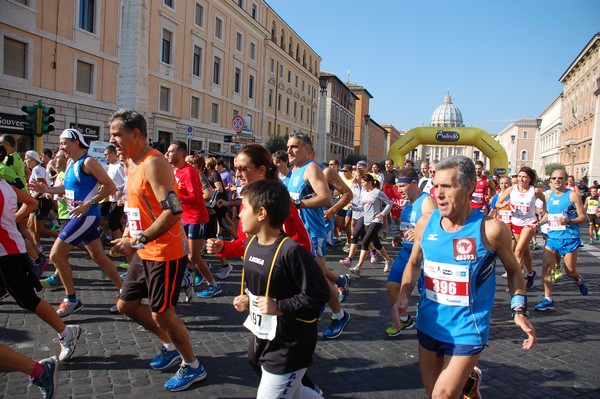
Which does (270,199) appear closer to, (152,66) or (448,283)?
(448,283)

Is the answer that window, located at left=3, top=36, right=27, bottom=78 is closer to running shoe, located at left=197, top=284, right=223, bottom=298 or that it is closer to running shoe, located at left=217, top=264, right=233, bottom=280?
running shoe, located at left=217, top=264, right=233, bottom=280

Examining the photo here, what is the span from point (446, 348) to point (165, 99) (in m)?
30.0

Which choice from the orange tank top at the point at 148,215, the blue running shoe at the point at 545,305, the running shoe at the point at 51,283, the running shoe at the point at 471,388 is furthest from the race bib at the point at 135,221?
the blue running shoe at the point at 545,305

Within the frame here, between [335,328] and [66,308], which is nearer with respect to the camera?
[335,328]

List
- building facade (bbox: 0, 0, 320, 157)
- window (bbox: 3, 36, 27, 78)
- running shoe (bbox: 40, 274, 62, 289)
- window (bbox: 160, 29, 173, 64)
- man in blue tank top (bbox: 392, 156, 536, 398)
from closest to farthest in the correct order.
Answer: man in blue tank top (bbox: 392, 156, 536, 398), running shoe (bbox: 40, 274, 62, 289), window (bbox: 3, 36, 27, 78), building facade (bbox: 0, 0, 320, 157), window (bbox: 160, 29, 173, 64)

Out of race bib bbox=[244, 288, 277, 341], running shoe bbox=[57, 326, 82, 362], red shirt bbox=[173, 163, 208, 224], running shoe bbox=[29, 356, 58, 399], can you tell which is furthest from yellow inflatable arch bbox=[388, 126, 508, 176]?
race bib bbox=[244, 288, 277, 341]

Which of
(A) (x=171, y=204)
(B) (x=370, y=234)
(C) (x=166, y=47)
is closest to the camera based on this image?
(A) (x=171, y=204)

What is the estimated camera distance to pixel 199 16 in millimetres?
33031

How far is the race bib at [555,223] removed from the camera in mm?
6840

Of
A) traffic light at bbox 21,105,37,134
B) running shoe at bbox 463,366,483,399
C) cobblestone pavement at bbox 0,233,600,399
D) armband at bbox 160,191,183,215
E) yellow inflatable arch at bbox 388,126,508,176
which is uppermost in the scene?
yellow inflatable arch at bbox 388,126,508,176

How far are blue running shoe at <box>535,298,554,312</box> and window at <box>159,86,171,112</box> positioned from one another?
89.1ft

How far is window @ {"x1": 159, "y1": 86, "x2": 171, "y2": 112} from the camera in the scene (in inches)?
1168

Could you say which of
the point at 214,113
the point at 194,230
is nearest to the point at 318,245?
the point at 194,230

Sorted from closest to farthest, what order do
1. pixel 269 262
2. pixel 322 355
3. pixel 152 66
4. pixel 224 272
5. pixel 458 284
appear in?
pixel 269 262
pixel 458 284
pixel 322 355
pixel 224 272
pixel 152 66
